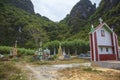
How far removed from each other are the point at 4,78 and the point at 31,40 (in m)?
75.6

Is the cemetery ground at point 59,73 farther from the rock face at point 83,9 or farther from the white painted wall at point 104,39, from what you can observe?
the rock face at point 83,9

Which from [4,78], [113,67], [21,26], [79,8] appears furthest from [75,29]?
[4,78]

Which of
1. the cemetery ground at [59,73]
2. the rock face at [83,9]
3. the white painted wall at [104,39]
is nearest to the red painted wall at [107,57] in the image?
the white painted wall at [104,39]

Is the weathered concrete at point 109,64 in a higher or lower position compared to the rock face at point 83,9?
lower

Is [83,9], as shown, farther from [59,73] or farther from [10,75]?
[10,75]

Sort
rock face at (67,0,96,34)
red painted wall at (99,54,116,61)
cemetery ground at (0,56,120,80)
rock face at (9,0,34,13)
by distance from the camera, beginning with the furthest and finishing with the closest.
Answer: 1. rock face at (9,0,34,13)
2. rock face at (67,0,96,34)
3. red painted wall at (99,54,116,61)
4. cemetery ground at (0,56,120,80)

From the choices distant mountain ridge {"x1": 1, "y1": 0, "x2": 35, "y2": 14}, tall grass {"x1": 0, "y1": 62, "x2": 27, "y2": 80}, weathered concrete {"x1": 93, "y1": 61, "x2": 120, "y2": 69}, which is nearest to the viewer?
tall grass {"x1": 0, "y1": 62, "x2": 27, "y2": 80}

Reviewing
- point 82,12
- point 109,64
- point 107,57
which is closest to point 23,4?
point 82,12

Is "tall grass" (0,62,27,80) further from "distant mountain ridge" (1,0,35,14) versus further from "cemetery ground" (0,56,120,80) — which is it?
"distant mountain ridge" (1,0,35,14)

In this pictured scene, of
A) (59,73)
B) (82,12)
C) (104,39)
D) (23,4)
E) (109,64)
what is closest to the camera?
(59,73)

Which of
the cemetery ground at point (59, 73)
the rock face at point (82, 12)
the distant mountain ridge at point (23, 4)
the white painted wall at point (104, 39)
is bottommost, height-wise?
the cemetery ground at point (59, 73)

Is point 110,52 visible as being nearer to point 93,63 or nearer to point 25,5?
point 93,63

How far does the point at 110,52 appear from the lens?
1011 inches

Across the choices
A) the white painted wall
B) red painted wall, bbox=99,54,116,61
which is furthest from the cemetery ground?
the white painted wall
